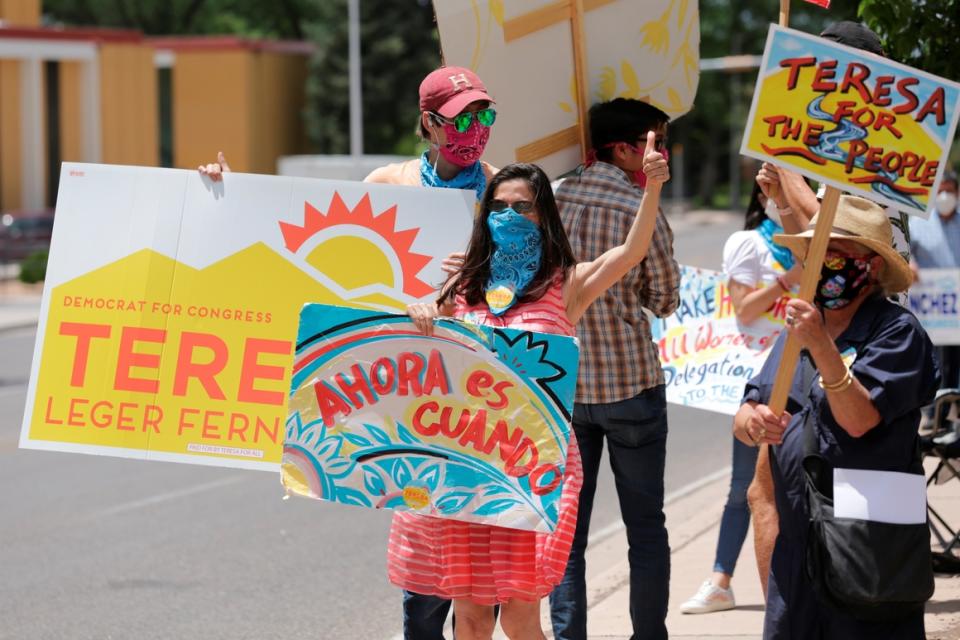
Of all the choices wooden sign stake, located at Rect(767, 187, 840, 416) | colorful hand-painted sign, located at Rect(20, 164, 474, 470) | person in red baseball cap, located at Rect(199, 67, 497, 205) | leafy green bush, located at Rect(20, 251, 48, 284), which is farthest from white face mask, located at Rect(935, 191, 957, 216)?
leafy green bush, located at Rect(20, 251, 48, 284)

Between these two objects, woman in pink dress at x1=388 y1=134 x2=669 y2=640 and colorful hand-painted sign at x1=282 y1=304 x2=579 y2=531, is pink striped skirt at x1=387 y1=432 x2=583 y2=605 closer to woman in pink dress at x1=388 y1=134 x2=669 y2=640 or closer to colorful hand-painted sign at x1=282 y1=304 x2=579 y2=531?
woman in pink dress at x1=388 y1=134 x2=669 y2=640

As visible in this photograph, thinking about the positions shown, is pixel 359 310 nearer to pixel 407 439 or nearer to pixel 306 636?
pixel 407 439

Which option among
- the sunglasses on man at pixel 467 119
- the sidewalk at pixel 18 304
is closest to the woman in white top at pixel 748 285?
the sunglasses on man at pixel 467 119

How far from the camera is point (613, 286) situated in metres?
4.81

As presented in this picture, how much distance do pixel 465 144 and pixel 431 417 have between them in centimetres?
90

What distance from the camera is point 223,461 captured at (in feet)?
14.6

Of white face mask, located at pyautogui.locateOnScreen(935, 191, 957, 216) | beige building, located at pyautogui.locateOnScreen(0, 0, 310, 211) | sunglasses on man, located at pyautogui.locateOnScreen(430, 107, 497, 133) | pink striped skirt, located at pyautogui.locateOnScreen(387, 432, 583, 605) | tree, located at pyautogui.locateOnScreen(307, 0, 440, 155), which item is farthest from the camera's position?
tree, located at pyautogui.locateOnScreen(307, 0, 440, 155)

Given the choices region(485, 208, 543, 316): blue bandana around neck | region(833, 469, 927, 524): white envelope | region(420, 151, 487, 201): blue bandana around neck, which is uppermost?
region(420, 151, 487, 201): blue bandana around neck

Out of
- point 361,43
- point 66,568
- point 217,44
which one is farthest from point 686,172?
point 66,568

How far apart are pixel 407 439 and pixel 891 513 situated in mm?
1279

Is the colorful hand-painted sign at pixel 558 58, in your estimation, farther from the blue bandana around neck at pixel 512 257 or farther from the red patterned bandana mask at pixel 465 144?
the blue bandana around neck at pixel 512 257

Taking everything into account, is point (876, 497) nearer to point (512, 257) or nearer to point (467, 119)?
point (512, 257)

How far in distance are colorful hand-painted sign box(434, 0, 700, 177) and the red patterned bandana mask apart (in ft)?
2.02

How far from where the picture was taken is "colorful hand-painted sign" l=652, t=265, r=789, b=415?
19.9 feet
